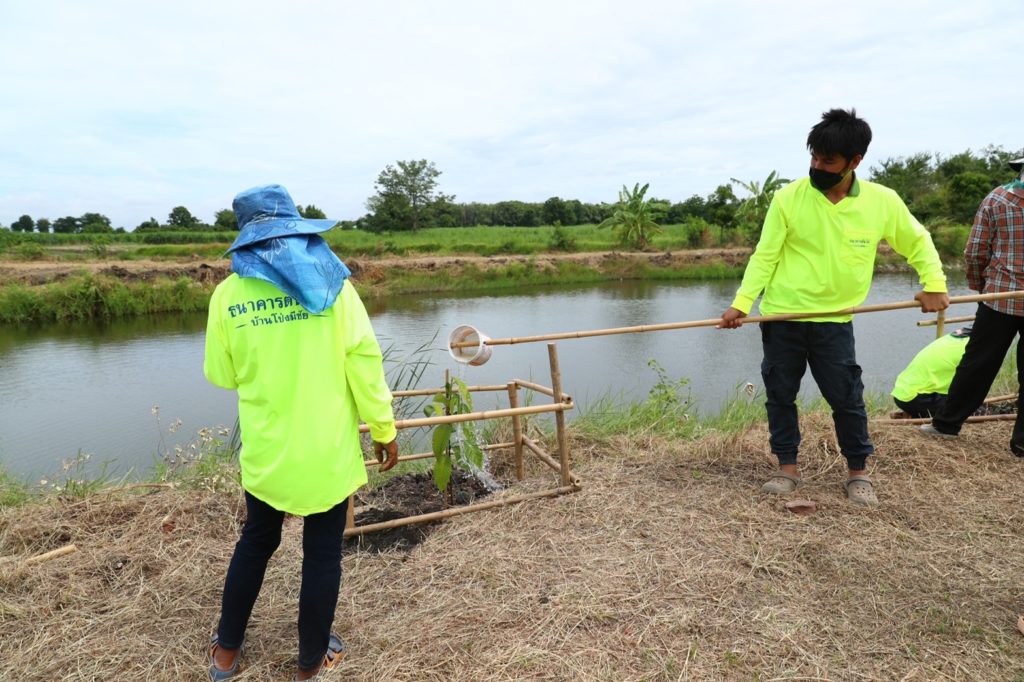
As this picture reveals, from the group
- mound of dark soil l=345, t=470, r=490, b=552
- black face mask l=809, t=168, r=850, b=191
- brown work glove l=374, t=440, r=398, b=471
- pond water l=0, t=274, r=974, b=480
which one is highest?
black face mask l=809, t=168, r=850, b=191

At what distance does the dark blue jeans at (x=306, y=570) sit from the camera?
1.71 m

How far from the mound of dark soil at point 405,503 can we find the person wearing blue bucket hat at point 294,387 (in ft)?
2.87

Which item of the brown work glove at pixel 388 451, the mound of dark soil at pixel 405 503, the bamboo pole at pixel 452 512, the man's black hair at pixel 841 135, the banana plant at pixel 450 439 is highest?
the man's black hair at pixel 841 135

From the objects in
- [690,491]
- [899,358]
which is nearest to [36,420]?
[690,491]

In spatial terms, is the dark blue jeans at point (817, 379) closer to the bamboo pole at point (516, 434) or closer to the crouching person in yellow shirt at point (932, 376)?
the bamboo pole at point (516, 434)

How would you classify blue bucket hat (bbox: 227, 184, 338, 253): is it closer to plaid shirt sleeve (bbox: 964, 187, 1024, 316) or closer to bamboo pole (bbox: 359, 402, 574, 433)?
bamboo pole (bbox: 359, 402, 574, 433)

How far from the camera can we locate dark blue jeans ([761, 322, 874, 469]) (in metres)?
2.68

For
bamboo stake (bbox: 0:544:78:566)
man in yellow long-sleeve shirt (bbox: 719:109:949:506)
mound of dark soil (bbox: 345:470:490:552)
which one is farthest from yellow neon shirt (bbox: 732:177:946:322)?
bamboo stake (bbox: 0:544:78:566)

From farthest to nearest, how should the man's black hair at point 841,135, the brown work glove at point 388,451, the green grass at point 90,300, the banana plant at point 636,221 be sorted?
the banana plant at point 636,221 → the green grass at point 90,300 → the man's black hair at point 841,135 → the brown work glove at point 388,451

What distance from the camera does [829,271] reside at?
264cm

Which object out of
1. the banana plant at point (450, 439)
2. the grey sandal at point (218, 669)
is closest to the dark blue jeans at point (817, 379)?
the banana plant at point (450, 439)

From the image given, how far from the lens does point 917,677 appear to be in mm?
1679

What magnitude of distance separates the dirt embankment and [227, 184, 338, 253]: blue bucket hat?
16.2m

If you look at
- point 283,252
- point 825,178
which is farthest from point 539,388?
point 283,252
